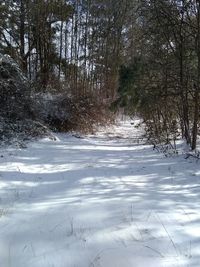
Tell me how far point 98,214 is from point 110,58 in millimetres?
27919

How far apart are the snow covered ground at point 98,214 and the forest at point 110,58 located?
4.47 m

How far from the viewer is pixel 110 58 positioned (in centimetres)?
3291

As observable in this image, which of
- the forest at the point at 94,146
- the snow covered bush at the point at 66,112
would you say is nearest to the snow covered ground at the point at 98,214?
the forest at the point at 94,146

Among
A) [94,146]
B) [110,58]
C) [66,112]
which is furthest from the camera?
[110,58]

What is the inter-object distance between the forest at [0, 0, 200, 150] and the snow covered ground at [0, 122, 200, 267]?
447 cm

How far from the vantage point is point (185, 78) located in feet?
44.5

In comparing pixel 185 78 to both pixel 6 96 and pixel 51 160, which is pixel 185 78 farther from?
pixel 6 96

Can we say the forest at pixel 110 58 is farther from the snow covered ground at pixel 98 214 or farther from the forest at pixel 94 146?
the snow covered ground at pixel 98 214

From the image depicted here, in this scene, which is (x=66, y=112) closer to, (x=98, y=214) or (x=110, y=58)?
(x=98, y=214)

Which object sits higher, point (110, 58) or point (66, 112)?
point (110, 58)

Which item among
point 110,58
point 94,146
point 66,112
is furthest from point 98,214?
point 110,58

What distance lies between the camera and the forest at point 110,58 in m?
13.4

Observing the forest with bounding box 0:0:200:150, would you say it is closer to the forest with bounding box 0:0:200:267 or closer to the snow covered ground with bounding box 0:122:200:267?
the forest with bounding box 0:0:200:267

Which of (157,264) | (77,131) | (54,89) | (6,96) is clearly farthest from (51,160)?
(54,89)
